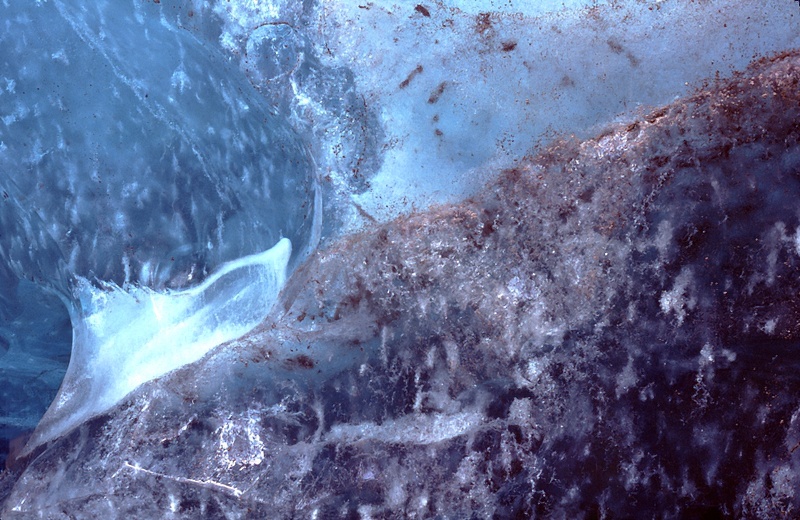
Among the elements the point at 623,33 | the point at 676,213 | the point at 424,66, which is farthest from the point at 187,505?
the point at 623,33

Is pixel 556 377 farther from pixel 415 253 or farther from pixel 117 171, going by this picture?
pixel 117 171

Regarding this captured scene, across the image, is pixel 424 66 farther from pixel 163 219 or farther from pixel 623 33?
pixel 163 219

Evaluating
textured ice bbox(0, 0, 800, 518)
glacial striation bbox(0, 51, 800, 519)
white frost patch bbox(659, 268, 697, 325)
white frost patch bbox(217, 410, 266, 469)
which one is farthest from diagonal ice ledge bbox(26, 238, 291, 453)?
white frost patch bbox(659, 268, 697, 325)

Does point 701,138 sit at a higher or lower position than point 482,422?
higher

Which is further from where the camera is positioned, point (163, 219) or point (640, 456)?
point (163, 219)

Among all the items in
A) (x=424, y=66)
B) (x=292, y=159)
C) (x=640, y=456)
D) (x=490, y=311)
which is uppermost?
(x=424, y=66)

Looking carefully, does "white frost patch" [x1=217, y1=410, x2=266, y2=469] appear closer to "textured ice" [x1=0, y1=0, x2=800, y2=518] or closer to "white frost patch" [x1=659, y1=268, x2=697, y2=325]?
"textured ice" [x1=0, y1=0, x2=800, y2=518]
